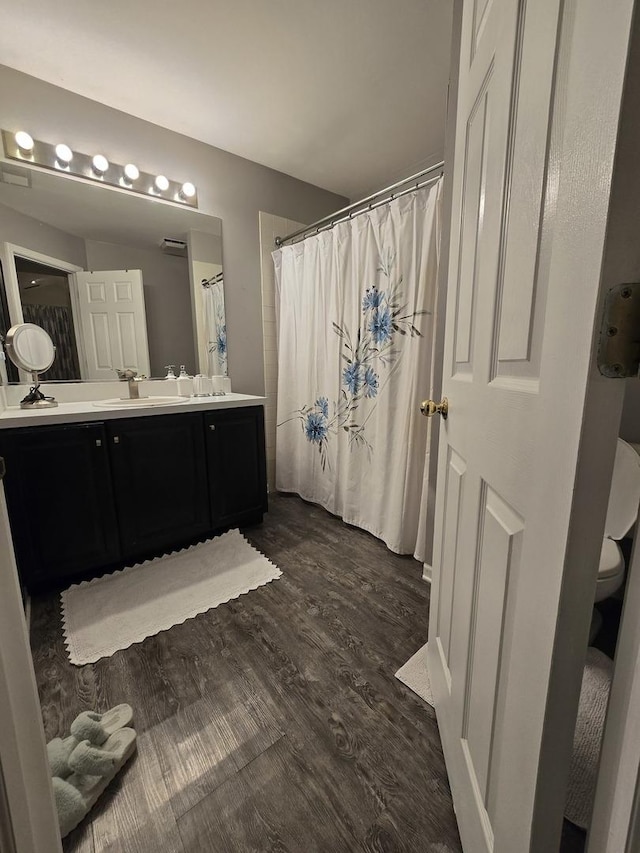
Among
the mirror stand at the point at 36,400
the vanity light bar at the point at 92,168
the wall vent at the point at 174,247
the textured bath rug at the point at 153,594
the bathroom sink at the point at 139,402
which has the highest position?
the vanity light bar at the point at 92,168

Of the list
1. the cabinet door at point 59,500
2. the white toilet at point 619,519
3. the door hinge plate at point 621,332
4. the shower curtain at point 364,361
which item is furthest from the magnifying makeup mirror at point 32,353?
the white toilet at point 619,519

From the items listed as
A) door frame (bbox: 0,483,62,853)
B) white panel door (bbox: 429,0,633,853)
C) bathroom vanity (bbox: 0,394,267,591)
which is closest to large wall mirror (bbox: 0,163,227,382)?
bathroom vanity (bbox: 0,394,267,591)

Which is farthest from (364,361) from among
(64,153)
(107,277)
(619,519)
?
(64,153)

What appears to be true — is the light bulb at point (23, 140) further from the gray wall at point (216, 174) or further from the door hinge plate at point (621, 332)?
the door hinge plate at point (621, 332)

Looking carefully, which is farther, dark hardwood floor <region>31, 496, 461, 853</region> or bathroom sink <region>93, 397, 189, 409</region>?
bathroom sink <region>93, 397, 189, 409</region>

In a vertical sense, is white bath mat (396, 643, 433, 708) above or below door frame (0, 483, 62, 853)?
below

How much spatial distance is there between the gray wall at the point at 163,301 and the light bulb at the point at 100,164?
0.37 meters

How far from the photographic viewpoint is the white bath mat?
1117 millimetres

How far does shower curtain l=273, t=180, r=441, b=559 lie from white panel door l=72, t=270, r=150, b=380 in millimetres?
942

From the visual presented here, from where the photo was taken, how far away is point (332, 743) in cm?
98

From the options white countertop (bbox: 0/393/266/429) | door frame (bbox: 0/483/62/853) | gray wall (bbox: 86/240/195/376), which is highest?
gray wall (bbox: 86/240/195/376)

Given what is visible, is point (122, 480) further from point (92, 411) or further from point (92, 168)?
point (92, 168)

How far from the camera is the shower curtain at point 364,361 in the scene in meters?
1.72

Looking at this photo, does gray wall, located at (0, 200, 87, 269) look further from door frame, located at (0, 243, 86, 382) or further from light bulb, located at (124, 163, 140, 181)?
light bulb, located at (124, 163, 140, 181)
